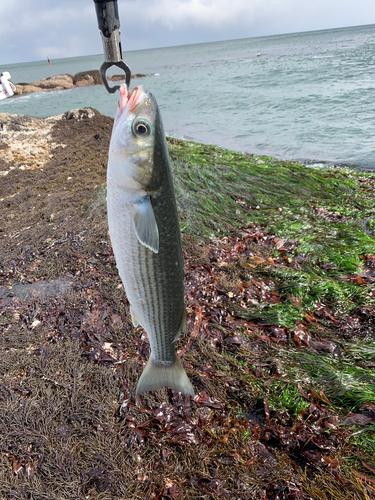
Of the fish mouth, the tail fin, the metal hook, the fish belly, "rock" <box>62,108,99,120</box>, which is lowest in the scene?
the tail fin

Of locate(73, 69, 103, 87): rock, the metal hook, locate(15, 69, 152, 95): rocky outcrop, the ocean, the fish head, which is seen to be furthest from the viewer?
locate(73, 69, 103, 87): rock

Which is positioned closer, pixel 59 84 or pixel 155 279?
pixel 155 279

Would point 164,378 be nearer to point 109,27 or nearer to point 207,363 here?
point 207,363

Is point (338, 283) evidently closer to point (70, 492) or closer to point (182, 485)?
point (182, 485)

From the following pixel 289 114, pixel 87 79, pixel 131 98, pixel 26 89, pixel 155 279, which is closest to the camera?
pixel 131 98

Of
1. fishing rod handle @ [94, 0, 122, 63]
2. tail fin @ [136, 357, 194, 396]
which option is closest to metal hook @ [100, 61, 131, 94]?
fishing rod handle @ [94, 0, 122, 63]

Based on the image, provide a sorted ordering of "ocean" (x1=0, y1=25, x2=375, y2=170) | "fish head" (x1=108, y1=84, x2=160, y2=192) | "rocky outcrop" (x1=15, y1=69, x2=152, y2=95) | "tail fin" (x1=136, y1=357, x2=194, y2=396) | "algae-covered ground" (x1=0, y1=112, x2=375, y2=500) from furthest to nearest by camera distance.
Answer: "rocky outcrop" (x1=15, y1=69, x2=152, y2=95) → "ocean" (x1=0, y1=25, x2=375, y2=170) → "algae-covered ground" (x1=0, y1=112, x2=375, y2=500) → "tail fin" (x1=136, y1=357, x2=194, y2=396) → "fish head" (x1=108, y1=84, x2=160, y2=192)

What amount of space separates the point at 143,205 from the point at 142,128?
0.37 meters

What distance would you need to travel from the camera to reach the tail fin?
202 cm

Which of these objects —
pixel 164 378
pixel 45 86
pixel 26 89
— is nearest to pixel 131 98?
pixel 164 378

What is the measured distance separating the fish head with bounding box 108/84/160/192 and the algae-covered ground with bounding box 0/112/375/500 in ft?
7.30

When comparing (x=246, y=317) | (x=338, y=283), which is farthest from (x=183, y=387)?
(x=338, y=283)

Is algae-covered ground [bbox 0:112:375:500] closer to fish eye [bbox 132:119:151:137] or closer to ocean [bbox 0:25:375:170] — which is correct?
fish eye [bbox 132:119:151:137]

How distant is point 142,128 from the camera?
57.8 inches
